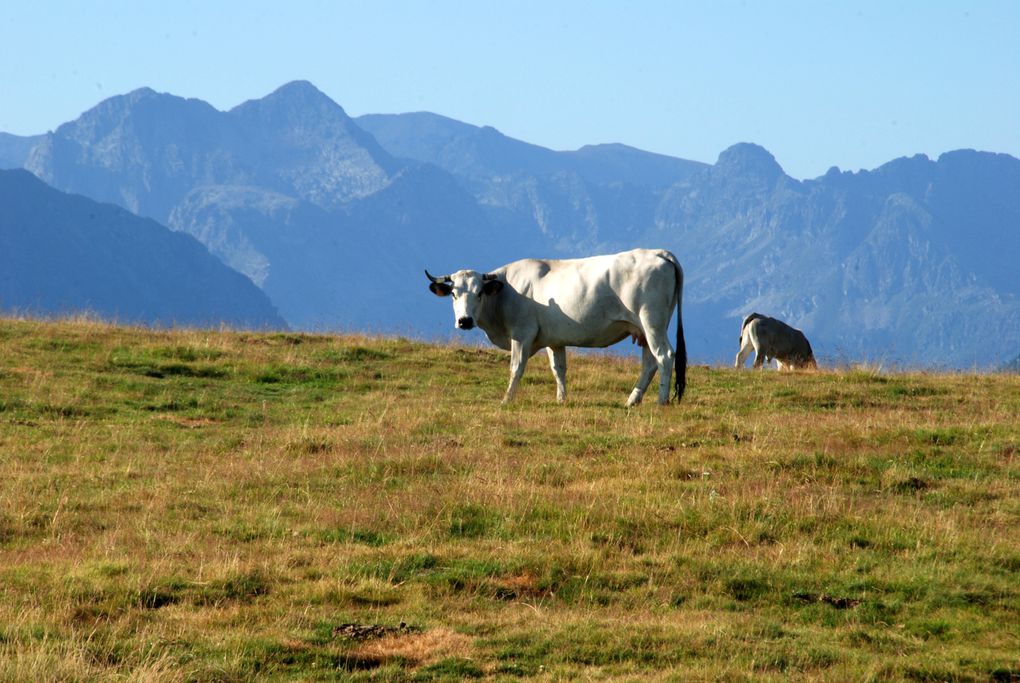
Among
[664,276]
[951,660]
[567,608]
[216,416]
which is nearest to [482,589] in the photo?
[567,608]

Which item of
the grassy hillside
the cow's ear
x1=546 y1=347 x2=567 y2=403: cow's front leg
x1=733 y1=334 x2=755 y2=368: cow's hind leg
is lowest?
the grassy hillside

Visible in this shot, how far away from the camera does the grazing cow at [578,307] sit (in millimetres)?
18344

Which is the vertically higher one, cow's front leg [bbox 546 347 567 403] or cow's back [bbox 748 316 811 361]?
cow's back [bbox 748 316 811 361]

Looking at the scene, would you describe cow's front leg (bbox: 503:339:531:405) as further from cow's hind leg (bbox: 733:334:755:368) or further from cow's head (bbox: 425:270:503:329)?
cow's hind leg (bbox: 733:334:755:368)

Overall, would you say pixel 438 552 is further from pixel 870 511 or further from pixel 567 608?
pixel 870 511

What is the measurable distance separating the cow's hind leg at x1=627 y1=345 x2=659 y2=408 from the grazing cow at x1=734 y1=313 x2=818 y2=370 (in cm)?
929

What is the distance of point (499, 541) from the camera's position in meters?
10.7

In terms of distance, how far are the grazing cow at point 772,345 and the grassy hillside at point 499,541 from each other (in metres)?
9.97

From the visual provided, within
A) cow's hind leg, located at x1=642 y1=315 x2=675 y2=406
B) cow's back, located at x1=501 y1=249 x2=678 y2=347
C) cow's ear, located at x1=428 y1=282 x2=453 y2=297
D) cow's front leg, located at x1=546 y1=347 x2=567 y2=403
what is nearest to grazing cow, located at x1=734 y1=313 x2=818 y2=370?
cow's front leg, located at x1=546 y1=347 x2=567 y2=403

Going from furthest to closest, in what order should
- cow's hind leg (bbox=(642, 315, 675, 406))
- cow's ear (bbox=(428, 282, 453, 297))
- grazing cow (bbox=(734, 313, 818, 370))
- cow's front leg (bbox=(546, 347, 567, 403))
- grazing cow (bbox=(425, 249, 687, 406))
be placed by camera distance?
grazing cow (bbox=(734, 313, 818, 370)), cow's ear (bbox=(428, 282, 453, 297)), cow's front leg (bbox=(546, 347, 567, 403)), grazing cow (bbox=(425, 249, 687, 406)), cow's hind leg (bbox=(642, 315, 675, 406))

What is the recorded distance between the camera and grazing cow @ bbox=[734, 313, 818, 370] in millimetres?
27703

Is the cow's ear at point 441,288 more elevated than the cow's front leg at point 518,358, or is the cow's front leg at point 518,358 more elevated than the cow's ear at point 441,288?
the cow's ear at point 441,288

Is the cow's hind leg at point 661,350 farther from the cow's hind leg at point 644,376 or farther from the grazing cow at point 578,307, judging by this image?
the cow's hind leg at point 644,376

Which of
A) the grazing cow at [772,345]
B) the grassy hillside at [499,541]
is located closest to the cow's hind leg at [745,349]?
the grazing cow at [772,345]
